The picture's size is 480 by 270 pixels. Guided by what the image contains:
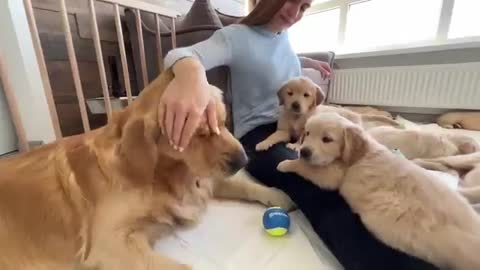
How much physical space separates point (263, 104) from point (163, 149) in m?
0.81

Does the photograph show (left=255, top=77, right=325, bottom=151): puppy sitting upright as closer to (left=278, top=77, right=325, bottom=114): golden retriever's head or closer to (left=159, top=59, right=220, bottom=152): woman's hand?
(left=278, top=77, right=325, bottom=114): golden retriever's head

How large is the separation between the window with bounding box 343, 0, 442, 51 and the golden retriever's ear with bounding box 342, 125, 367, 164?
216cm

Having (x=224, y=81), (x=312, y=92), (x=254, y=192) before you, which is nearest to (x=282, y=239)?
(x=254, y=192)

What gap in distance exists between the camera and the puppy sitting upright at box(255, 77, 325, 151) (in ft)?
4.45

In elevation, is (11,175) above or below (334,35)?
below

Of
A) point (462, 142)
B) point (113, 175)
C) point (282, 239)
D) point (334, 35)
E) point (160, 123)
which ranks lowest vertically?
point (282, 239)

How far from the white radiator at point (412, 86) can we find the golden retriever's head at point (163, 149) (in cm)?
210

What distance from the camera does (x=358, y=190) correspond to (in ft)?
2.53

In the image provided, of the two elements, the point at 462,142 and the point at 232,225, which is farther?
the point at 462,142

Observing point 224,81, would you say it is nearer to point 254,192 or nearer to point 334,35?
point 254,192

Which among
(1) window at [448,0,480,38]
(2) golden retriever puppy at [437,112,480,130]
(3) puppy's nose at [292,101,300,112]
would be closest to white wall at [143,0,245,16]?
(3) puppy's nose at [292,101,300,112]

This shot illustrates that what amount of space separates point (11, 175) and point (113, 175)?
0.25m

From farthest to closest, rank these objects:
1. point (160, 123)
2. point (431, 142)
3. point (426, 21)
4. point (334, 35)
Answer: point (334, 35), point (426, 21), point (431, 142), point (160, 123)

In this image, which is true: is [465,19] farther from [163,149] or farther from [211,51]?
[163,149]
